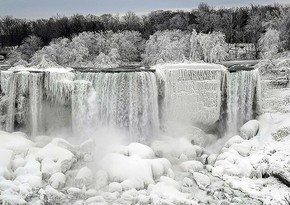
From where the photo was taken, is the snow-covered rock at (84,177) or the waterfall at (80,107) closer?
the snow-covered rock at (84,177)

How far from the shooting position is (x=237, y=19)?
45844mm

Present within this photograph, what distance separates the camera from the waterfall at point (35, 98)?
18062 mm

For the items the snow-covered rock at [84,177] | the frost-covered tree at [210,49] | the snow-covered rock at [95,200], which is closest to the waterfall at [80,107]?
the snow-covered rock at [84,177]

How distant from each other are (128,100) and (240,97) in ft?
17.8

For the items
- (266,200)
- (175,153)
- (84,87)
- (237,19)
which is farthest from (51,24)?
(266,200)

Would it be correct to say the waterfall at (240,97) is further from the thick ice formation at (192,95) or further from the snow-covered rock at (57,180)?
the snow-covered rock at (57,180)

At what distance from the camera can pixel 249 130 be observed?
17.3 metres

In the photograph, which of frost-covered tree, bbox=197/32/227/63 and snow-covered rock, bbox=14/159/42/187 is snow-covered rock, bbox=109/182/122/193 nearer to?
snow-covered rock, bbox=14/159/42/187

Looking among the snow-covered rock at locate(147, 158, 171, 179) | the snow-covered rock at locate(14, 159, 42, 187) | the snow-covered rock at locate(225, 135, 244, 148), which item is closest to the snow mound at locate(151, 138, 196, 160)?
the snow-covered rock at locate(147, 158, 171, 179)

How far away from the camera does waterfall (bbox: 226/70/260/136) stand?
726 inches

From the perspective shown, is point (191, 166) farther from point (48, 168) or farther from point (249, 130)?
point (48, 168)

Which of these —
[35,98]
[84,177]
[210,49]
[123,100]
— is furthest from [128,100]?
[210,49]

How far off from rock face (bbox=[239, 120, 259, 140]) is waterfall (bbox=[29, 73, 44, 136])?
9.57 meters

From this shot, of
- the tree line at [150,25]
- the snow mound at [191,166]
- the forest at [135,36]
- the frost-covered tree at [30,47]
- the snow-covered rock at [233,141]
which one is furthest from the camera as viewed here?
the tree line at [150,25]
